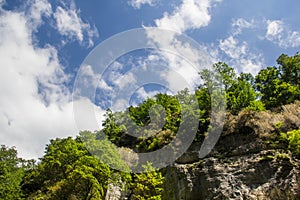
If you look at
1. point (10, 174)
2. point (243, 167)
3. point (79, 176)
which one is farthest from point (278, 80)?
point (10, 174)

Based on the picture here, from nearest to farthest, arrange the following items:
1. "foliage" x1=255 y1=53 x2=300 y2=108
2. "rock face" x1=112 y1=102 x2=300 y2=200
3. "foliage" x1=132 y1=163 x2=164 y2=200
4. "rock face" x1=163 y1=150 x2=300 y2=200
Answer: "rock face" x1=163 y1=150 x2=300 y2=200, "rock face" x1=112 y1=102 x2=300 y2=200, "foliage" x1=132 y1=163 x2=164 y2=200, "foliage" x1=255 y1=53 x2=300 y2=108

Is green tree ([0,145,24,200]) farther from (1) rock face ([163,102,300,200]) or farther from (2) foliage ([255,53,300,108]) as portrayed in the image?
(2) foliage ([255,53,300,108])

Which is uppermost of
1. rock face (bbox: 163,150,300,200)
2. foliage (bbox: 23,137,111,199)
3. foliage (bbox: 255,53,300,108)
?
foliage (bbox: 255,53,300,108)

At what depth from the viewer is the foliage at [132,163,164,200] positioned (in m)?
22.5

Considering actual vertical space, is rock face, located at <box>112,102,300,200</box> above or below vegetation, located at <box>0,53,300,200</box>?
below

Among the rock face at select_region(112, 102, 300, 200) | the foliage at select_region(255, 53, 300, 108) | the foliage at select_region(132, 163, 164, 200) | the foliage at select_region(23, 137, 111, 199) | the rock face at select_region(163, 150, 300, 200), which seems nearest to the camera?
the rock face at select_region(163, 150, 300, 200)

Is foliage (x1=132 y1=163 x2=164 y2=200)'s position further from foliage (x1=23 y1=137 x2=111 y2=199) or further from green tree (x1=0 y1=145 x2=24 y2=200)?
green tree (x1=0 y1=145 x2=24 y2=200)

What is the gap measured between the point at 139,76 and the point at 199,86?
1200cm

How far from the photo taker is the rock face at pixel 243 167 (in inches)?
722

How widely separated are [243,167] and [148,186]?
6.95 metres

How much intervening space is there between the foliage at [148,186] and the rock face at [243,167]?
0.58m

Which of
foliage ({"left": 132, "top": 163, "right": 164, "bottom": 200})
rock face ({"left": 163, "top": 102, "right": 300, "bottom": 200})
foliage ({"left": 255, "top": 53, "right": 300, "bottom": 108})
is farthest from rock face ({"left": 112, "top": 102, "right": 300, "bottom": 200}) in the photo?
foliage ({"left": 255, "top": 53, "right": 300, "bottom": 108})

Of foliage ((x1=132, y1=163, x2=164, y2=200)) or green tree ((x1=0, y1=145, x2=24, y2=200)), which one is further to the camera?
green tree ((x1=0, y1=145, x2=24, y2=200))

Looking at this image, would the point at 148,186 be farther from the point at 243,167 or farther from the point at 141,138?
the point at 141,138
